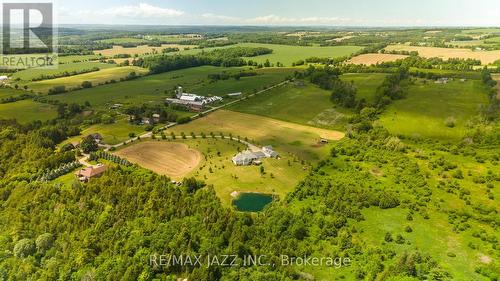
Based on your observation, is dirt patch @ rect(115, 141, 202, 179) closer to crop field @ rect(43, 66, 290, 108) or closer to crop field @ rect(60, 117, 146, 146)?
crop field @ rect(60, 117, 146, 146)

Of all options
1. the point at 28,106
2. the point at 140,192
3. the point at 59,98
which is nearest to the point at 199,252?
the point at 140,192

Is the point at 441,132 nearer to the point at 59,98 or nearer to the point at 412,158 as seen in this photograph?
the point at 412,158

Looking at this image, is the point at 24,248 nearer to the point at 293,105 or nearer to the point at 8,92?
the point at 293,105

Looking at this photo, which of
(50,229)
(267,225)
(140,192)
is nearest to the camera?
(50,229)

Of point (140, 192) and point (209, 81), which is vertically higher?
point (209, 81)

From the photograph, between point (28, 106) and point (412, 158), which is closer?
point (412, 158)

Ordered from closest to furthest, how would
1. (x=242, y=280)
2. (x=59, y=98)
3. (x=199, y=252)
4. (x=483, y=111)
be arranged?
(x=242, y=280), (x=199, y=252), (x=483, y=111), (x=59, y=98)

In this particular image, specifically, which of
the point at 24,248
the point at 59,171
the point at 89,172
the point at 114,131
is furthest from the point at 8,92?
the point at 24,248

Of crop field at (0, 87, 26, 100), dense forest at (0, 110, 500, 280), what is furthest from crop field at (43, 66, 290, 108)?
dense forest at (0, 110, 500, 280)
